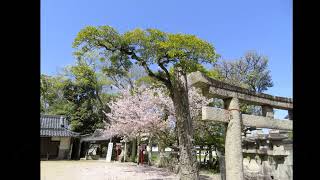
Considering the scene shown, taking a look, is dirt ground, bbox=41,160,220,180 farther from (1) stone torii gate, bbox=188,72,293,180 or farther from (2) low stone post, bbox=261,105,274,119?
(1) stone torii gate, bbox=188,72,293,180

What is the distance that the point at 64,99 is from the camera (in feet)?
118

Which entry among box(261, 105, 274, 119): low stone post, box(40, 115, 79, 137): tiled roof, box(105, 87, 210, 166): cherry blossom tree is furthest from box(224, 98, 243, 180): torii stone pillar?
box(40, 115, 79, 137): tiled roof

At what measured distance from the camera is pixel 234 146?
6.62m

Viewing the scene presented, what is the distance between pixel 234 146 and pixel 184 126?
4.47 meters

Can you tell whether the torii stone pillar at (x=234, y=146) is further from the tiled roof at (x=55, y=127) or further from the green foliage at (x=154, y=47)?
the tiled roof at (x=55, y=127)

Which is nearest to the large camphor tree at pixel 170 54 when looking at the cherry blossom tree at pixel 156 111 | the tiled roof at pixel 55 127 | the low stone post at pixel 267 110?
the low stone post at pixel 267 110

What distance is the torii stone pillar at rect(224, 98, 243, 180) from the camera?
654cm

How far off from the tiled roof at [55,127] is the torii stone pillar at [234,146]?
79.6 ft

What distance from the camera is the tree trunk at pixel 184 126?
11039 mm

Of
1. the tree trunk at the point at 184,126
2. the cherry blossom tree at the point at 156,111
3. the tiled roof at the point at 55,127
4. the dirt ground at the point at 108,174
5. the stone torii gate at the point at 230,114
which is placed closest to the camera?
the stone torii gate at the point at 230,114

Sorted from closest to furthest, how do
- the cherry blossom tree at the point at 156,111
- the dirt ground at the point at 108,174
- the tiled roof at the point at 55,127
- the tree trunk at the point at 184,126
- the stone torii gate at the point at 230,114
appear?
the stone torii gate at the point at 230,114, the tree trunk at the point at 184,126, the dirt ground at the point at 108,174, the cherry blossom tree at the point at 156,111, the tiled roof at the point at 55,127

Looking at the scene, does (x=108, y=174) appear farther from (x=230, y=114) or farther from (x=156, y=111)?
(x=230, y=114)
